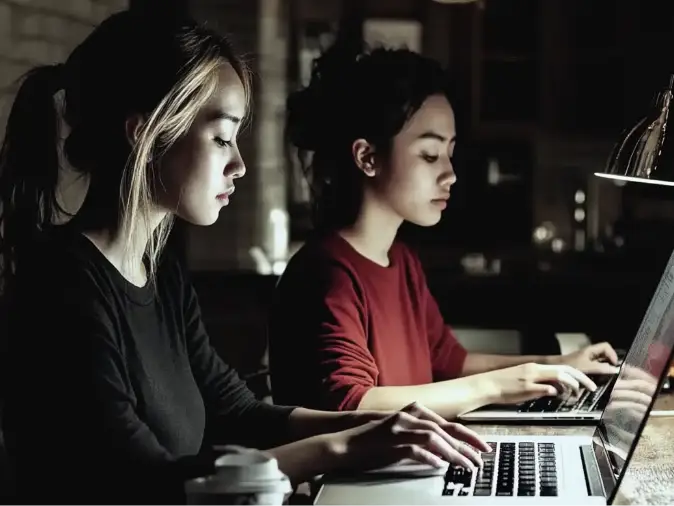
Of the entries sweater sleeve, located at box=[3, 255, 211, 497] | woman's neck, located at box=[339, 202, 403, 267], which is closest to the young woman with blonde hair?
sweater sleeve, located at box=[3, 255, 211, 497]

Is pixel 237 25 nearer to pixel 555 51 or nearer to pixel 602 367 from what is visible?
pixel 555 51

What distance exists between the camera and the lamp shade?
6.18ft

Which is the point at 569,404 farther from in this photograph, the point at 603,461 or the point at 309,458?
the point at 309,458

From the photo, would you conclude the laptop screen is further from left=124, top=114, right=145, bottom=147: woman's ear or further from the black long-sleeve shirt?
left=124, top=114, right=145, bottom=147: woman's ear

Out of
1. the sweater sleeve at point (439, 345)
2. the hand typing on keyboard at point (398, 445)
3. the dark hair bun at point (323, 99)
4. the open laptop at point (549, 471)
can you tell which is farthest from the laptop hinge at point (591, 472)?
the dark hair bun at point (323, 99)

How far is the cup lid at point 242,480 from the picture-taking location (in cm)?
102

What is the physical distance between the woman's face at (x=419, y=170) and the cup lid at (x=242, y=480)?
116 cm

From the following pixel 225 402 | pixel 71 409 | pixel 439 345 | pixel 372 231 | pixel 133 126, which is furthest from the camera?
pixel 439 345

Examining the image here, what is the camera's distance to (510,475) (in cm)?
139

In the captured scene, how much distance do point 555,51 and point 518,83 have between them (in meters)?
0.23

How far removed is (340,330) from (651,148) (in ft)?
2.00

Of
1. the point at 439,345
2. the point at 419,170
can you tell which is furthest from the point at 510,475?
the point at 439,345

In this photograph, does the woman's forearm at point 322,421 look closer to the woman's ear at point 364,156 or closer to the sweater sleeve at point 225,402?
the sweater sleeve at point 225,402

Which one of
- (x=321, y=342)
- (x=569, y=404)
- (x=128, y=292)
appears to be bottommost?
(x=569, y=404)
